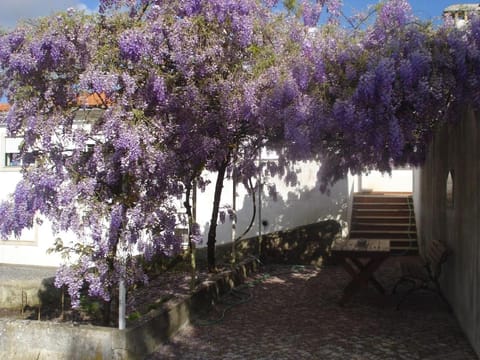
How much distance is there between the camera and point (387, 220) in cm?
1438

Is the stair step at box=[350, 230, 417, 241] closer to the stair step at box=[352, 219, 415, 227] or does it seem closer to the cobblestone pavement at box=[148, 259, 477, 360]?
the stair step at box=[352, 219, 415, 227]

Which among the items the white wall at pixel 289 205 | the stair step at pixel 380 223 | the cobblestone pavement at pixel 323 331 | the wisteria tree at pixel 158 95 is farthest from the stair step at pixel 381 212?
the wisteria tree at pixel 158 95

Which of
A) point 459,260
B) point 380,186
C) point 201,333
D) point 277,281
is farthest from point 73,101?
point 380,186

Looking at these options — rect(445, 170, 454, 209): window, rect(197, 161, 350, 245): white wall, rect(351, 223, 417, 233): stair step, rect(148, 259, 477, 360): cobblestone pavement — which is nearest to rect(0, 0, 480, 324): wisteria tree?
rect(148, 259, 477, 360): cobblestone pavement

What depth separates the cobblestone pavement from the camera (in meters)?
5.68

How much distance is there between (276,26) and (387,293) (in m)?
4.53

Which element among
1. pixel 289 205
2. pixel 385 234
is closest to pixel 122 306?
pixel 289 205

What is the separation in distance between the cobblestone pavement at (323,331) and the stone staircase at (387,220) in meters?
4.49

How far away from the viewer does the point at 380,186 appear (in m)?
18.1

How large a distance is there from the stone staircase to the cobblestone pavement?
4.49 meters

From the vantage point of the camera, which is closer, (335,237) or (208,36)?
(208,36)

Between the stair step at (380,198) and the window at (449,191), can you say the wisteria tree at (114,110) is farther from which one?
the stair step at (380,198)

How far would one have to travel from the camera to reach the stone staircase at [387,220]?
43.5 ft

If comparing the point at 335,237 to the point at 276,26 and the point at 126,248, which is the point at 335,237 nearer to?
the point at 276,26
